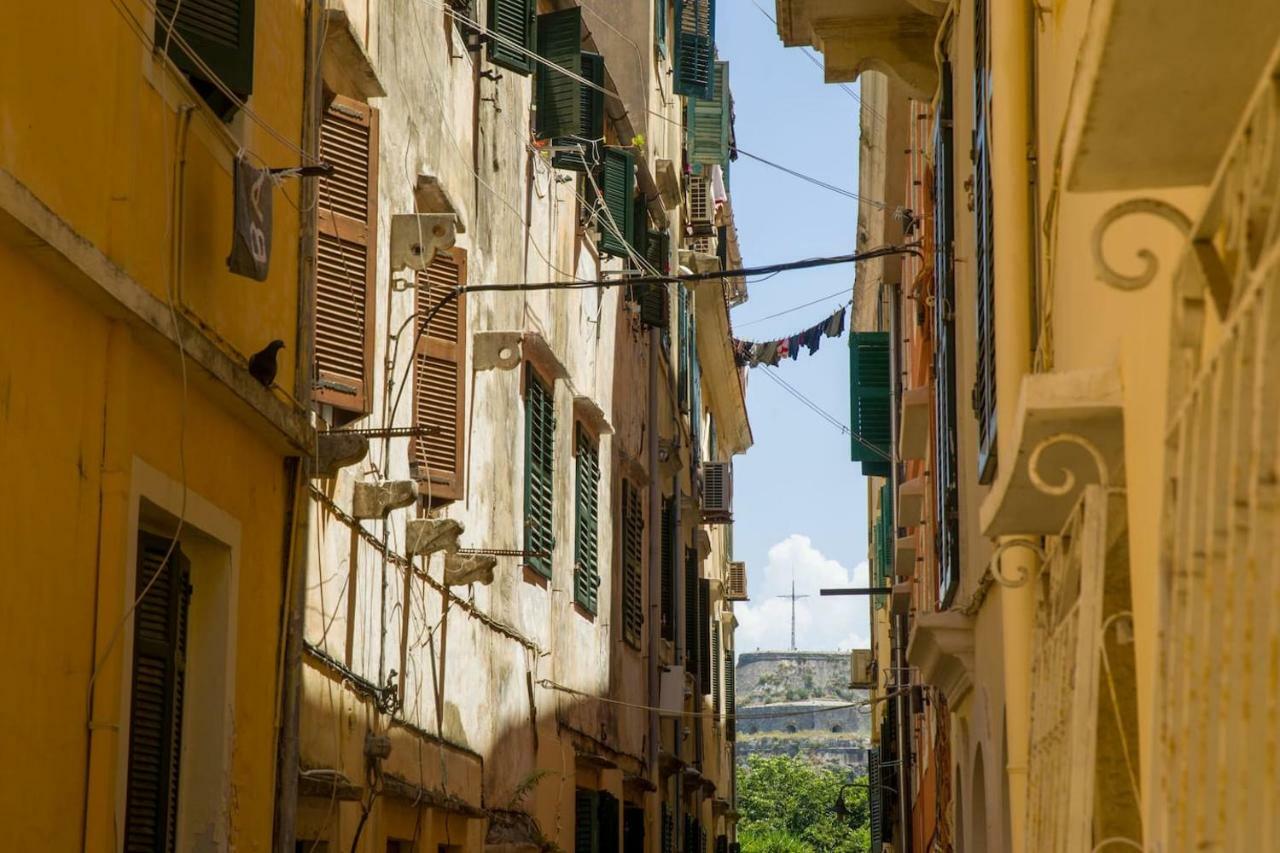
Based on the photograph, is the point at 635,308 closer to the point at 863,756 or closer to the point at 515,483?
the point at 515,483

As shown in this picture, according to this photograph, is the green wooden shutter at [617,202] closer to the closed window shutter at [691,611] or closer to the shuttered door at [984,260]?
the closed window shutter at [691,611]

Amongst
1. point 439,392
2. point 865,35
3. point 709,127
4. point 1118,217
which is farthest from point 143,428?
point 709,127

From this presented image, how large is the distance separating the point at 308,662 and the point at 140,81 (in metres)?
3.62

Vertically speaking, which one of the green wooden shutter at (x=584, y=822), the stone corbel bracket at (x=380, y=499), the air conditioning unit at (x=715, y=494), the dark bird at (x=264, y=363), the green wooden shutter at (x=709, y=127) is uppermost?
the green wooden shutter at (x=709, y=127)

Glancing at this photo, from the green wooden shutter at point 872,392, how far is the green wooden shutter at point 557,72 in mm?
10803

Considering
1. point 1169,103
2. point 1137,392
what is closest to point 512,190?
point 1137,392

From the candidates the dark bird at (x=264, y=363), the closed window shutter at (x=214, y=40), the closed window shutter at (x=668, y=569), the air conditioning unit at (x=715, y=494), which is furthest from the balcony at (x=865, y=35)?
the air conditioning unit at (x=715, y=494)

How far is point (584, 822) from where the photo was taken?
61.9ft

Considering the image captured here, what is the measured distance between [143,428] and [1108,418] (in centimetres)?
392

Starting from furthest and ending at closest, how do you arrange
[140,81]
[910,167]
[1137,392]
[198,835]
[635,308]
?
[635,308], [910,167], [198,835], [140,81], [1137,392]

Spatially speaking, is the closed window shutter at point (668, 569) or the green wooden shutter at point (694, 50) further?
the green wooden shutter at point (694, 50)

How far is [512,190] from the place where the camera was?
1622cm

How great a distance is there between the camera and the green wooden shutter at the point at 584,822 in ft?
60.4

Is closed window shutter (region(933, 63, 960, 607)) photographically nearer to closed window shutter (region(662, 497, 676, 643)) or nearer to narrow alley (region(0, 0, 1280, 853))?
narrow alley (region(0, 0, 1280, 853))
